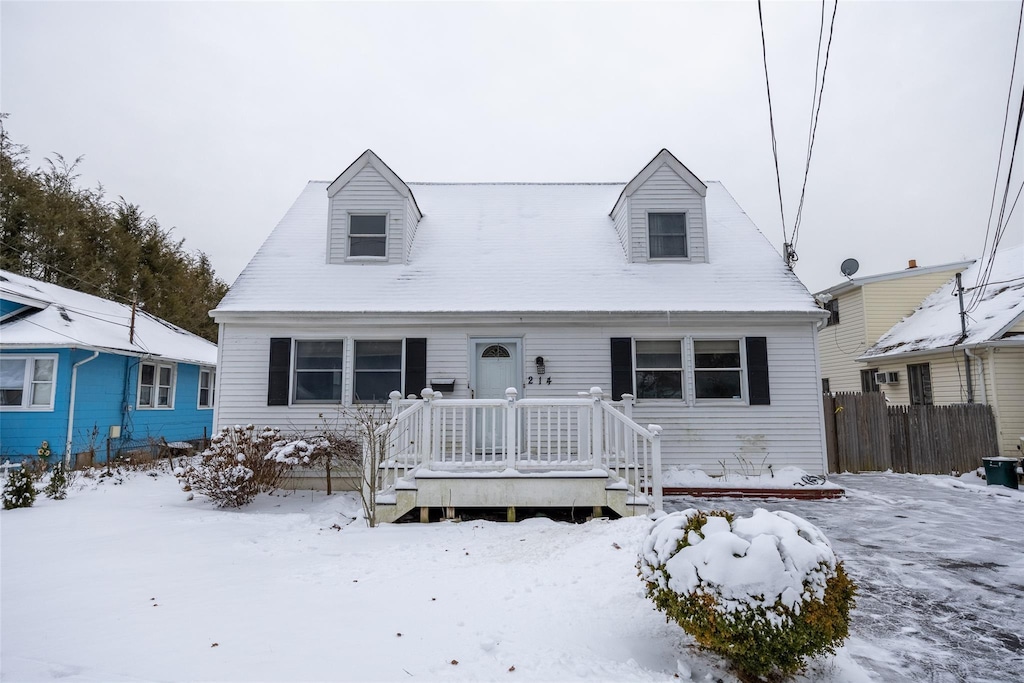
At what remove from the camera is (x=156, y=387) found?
1441 centimetres

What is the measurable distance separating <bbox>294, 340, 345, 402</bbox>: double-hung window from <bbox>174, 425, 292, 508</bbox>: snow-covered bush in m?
1.33

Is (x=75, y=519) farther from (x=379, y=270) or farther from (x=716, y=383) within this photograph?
(x=716, y=383)

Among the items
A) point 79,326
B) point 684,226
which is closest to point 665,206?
point 684,226

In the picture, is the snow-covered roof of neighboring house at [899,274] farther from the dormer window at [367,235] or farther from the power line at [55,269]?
the power line at [55,269]

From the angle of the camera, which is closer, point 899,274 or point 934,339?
point 934,339

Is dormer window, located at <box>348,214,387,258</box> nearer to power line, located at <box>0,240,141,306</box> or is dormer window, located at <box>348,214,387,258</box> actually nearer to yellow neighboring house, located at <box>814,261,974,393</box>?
yellow neighboring house, located at <box>814,261,974,393</box>

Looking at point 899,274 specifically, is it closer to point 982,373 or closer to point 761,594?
point 982,373

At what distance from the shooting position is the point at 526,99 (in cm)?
1673

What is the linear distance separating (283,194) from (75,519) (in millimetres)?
33463

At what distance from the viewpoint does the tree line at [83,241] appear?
18.9m

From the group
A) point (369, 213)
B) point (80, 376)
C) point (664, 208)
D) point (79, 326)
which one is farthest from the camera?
point (79, 326)

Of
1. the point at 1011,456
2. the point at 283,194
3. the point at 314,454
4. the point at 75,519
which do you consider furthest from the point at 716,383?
the point at 283,194

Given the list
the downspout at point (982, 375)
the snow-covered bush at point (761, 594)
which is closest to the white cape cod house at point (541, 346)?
the snow-covered bush at point (761, 594)

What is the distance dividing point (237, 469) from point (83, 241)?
19.6 m
